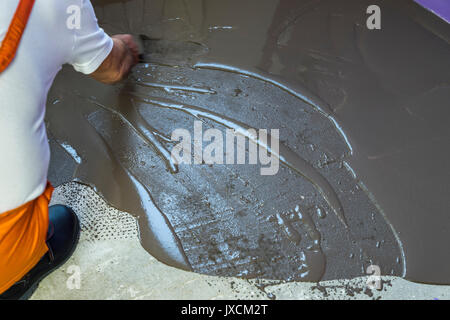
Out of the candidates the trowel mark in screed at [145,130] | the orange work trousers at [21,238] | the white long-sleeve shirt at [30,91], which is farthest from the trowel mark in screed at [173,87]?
the orange work trousers at [21,238]

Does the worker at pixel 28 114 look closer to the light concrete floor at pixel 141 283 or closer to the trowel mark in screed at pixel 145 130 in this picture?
the light concrete floor at pixel 141 283

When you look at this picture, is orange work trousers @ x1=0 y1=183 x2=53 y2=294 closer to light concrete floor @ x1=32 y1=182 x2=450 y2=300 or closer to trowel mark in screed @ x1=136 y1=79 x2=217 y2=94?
light concrete floor @ x1=32 y1=182 x2=450 y2=300

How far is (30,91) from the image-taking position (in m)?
0.94

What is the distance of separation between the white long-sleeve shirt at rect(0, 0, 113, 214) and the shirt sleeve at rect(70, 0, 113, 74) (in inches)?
0.6

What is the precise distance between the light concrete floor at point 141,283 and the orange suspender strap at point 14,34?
2.24ft

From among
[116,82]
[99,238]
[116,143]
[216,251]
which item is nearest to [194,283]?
[216,251]

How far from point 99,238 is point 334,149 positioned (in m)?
0.90

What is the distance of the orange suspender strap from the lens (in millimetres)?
869

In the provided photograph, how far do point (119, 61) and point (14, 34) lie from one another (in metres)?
0.74

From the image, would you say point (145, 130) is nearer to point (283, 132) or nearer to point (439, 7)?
point (283, 132)

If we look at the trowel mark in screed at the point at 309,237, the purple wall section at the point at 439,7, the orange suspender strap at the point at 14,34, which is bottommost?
the trowel mark in screed at the point at 309,237

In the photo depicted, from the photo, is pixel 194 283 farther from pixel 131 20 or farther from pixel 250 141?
pixel 131 20

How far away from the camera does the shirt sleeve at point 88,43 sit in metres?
1.14

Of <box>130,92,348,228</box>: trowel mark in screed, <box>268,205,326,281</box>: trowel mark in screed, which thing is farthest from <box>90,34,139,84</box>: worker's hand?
<box>268,205,326,281</box>: trowel mark in screed
